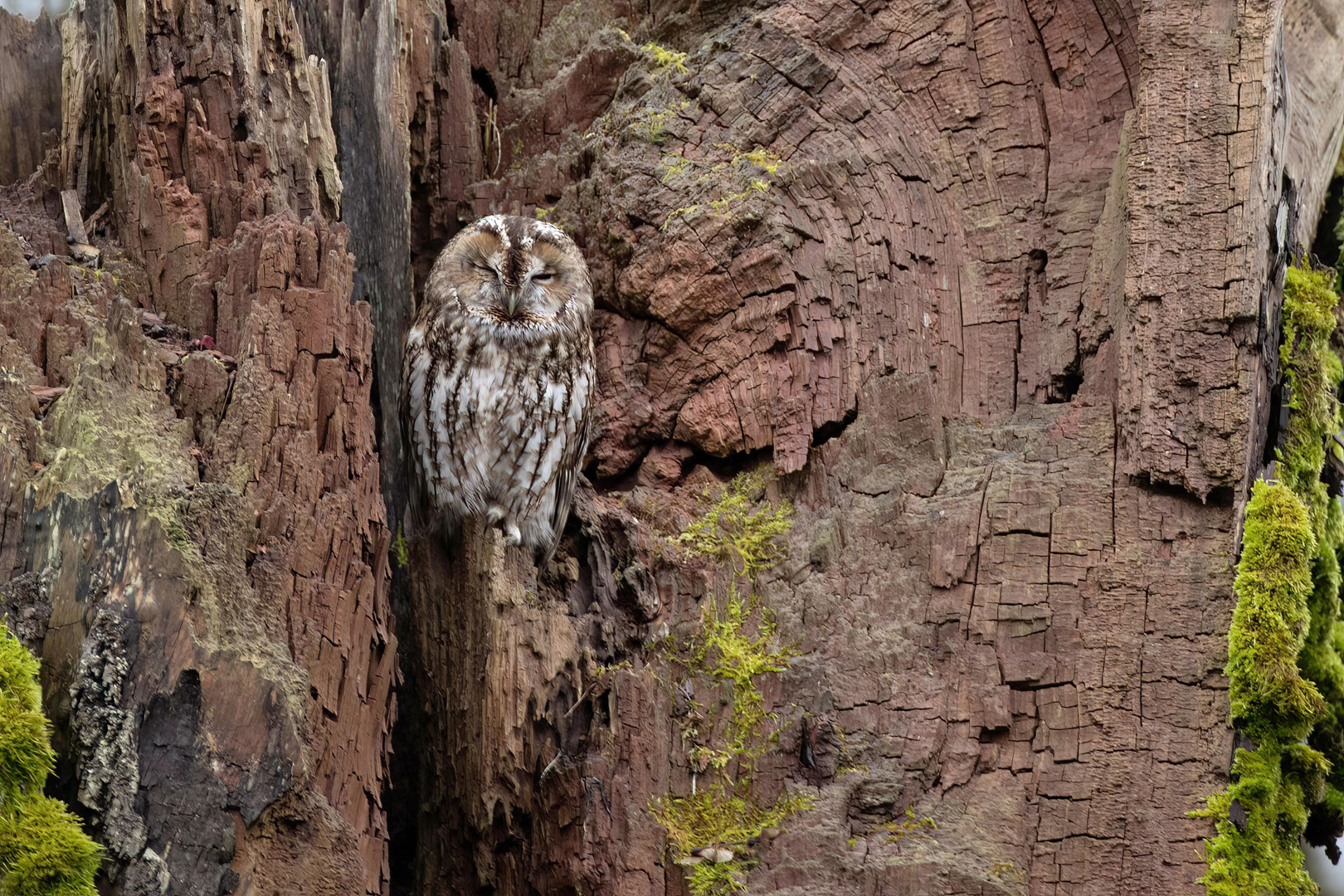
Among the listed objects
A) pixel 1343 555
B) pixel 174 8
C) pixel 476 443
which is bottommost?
pixel 1343 555

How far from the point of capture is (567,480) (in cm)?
349

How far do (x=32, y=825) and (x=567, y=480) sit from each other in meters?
1.78

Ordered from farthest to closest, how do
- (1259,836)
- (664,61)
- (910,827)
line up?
(664,61), (910,827), (1259,836)

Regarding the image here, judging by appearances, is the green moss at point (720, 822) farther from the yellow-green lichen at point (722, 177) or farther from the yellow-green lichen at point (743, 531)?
the yellow-green lichen at point (722, 177)

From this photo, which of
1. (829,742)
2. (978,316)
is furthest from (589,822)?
(978,316)

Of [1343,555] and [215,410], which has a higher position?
[215,410]

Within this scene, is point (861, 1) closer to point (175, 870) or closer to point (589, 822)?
point (589, 822)

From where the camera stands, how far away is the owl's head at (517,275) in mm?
3420

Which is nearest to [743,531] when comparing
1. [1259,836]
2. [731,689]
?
[731,689]

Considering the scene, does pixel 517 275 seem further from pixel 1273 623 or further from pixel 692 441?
pixel 1273 623

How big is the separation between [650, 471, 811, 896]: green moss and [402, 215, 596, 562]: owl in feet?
1.70

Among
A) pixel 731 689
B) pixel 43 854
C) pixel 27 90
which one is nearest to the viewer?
pixel 43 854

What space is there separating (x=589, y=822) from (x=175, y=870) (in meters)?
1.03

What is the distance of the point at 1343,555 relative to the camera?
3543 millimetres
